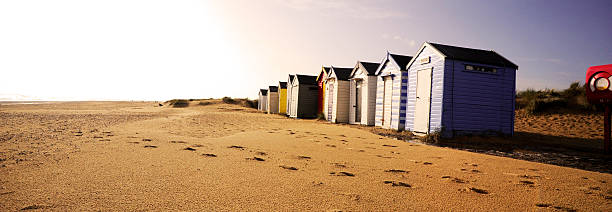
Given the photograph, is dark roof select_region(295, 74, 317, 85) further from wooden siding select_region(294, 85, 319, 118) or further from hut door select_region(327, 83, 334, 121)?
A: hut door select_region(327, 83, 334, 121)

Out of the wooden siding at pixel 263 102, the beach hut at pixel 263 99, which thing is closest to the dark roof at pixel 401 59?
the wooden siding at pixel 263 102

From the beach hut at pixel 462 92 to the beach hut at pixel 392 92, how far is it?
111 centimetres

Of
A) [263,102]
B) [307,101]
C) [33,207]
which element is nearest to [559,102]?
[307,101]

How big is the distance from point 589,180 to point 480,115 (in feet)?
23.1

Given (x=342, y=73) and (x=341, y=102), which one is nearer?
(x=341, y=102)

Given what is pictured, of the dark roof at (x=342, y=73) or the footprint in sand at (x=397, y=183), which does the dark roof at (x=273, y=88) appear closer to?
the dark roof at (x=342, y=73)

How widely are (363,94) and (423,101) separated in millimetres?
4931

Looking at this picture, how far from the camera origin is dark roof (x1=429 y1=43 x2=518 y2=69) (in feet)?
35.8

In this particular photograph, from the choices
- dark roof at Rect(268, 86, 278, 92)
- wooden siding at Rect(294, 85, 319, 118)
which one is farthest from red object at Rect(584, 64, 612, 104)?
dark roof at Rect(268, 86, 278, 92)

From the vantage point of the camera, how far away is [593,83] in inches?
301

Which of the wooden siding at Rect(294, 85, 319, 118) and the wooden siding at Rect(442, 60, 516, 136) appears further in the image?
the wooden siding at Rect(294, 85, 319, 118)

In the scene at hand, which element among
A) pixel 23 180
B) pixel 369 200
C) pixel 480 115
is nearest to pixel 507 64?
pixel 480 115

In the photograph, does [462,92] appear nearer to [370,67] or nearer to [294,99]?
[370,67]

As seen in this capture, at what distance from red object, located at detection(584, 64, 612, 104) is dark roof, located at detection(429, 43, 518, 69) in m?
3.54
